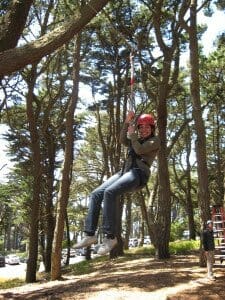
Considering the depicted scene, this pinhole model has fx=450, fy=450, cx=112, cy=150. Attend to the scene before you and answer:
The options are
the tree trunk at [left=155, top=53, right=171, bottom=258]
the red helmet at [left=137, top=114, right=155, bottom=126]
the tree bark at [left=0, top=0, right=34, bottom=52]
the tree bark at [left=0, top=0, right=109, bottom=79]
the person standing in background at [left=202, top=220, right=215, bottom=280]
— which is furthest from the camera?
the tree trunk at [left=155, top=53, right=171, bottom=258]

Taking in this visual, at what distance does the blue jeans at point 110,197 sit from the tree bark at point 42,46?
2290 millimetres

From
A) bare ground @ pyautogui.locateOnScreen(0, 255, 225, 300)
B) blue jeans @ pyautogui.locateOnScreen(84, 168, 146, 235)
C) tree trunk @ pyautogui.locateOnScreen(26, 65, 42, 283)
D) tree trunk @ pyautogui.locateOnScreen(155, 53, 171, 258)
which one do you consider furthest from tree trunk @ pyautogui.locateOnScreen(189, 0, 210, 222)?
blue jeans @ pyautogui.locateOnScreen(84, 168, 146, 235)

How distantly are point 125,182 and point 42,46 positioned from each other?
2.55m

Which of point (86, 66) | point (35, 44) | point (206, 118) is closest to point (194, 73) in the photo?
point (35, 44)

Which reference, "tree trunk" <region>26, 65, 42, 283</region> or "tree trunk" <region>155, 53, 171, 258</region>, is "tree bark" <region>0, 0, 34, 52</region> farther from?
"tree trunk" <region>26, 65, 42, 283</region>

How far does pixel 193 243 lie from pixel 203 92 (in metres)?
8.48

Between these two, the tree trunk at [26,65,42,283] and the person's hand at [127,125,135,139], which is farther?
the tree trunk at [26,65,42,283]

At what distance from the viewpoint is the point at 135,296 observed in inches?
390

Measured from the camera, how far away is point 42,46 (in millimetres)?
6441

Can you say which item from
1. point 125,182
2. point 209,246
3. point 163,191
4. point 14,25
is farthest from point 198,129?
point 125,182

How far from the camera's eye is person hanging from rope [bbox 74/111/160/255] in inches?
200

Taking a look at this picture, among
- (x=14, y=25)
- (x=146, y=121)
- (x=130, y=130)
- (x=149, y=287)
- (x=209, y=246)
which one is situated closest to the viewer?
(x=130, y=130)

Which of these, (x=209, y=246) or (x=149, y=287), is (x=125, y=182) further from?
(x=209, y=246)

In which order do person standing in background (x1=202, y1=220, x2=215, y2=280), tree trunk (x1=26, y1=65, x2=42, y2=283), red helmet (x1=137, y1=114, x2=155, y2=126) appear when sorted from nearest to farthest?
red helmet (x1=137, y1=114, x2=155, y2=126) → person standing in background (x1=202, y1=220, x2=215, y2=280) → tree trunk (x1=26, y1=65, x2=42, y2=283)
